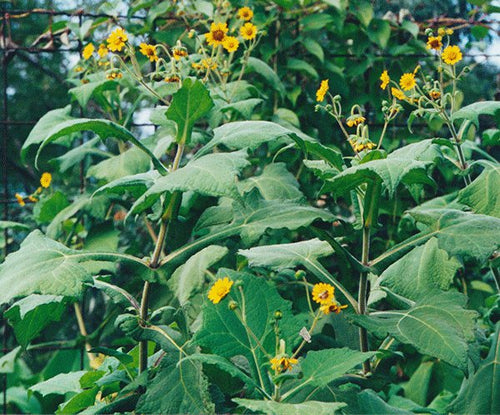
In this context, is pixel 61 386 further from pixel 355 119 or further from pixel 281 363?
pixel 355 119

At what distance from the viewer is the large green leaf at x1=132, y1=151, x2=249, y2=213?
1216mm

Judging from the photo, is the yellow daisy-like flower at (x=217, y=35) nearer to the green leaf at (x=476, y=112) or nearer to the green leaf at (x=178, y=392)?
the green leaf at (x=476, y=112)

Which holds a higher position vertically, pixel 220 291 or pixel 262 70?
pixel 262 70

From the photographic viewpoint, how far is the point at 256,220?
148 cm

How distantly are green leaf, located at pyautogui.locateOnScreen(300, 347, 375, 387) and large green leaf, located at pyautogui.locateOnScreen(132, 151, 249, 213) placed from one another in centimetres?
30

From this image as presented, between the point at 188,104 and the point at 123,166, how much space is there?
0.88 m

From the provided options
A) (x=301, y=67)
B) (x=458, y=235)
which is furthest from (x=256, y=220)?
(x=301, y=67)

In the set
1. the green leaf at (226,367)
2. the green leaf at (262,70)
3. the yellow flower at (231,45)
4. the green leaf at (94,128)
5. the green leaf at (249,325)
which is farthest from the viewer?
the green leaf at (262,70)

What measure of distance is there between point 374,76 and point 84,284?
193cm

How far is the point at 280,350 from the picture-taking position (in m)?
1.20

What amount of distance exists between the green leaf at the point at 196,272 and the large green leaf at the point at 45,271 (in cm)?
38

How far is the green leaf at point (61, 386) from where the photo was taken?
5.14 ft

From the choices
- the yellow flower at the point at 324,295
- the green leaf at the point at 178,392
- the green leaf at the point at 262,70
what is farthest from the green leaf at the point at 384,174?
the green leaf at the point at 262,70

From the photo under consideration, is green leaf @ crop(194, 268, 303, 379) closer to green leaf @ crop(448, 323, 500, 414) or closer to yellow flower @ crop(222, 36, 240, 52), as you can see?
green leaf @ crop(448, 323, 500, 414)
